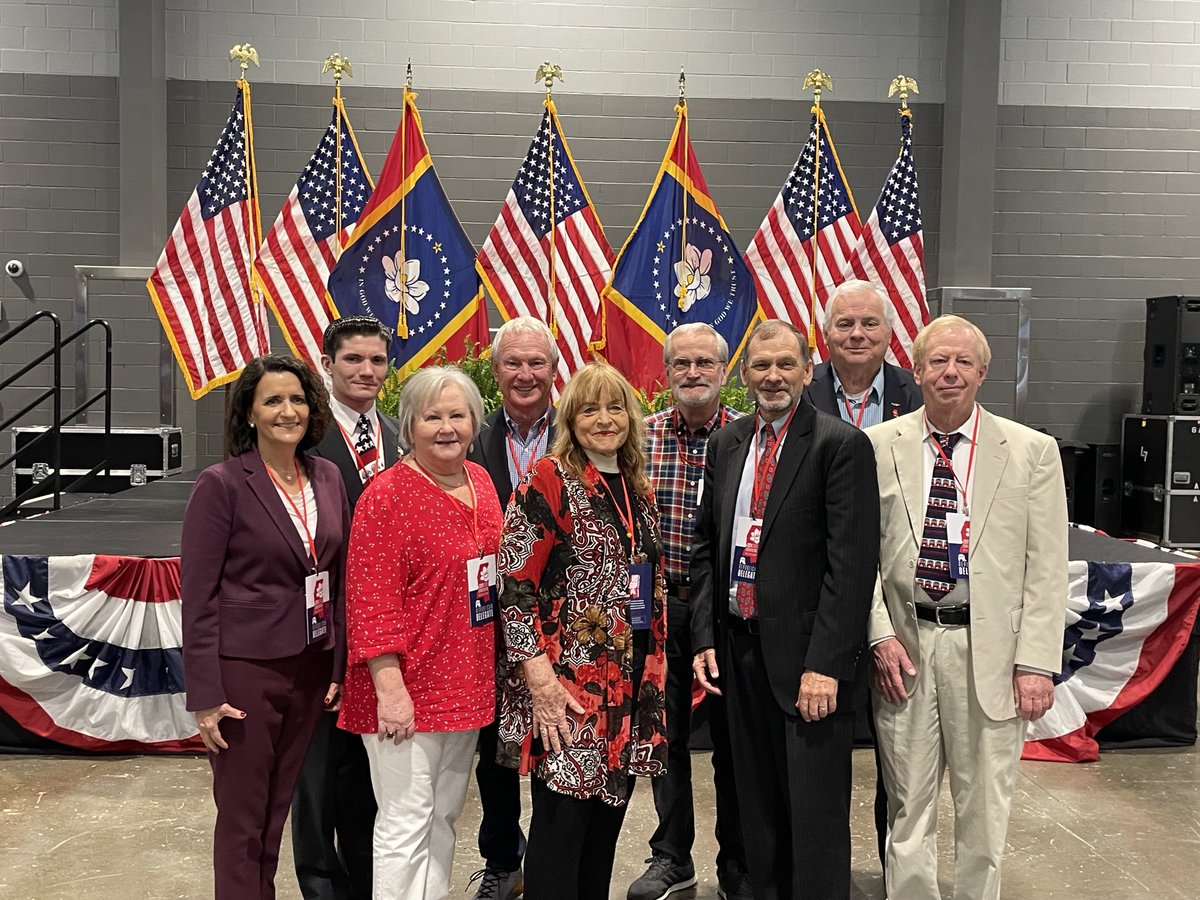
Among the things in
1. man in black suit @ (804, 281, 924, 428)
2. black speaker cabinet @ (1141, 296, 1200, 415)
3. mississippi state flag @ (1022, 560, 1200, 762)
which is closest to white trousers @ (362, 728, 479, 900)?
man in black suit @ (804, 281, 924, 428)

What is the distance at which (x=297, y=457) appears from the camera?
8.54 ft

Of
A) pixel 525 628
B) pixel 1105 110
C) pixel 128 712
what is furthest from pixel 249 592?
pixel 1105 110

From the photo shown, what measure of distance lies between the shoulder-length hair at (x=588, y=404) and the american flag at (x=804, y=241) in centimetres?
453

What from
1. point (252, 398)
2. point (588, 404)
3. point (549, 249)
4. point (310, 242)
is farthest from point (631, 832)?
point (310, 242)

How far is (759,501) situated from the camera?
2684mm

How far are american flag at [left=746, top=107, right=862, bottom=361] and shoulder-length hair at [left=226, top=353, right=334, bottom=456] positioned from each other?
465 cm

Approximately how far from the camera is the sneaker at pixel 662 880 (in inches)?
125

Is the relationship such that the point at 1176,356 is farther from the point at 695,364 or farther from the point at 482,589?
the point at 482,589

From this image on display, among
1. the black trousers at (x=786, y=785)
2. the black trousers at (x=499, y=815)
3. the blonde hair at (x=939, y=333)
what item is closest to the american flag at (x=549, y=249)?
the black trousers at (x=499, y=815)

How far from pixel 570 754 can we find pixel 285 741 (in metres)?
0.65

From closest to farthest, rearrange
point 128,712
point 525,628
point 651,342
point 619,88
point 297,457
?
1. point 525,628
2. point 297,457
3. point 128,712
4. point 651,342
5. point 619,88

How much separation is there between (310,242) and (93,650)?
3.54 metres

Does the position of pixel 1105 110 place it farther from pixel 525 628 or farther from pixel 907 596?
pixel 525 628

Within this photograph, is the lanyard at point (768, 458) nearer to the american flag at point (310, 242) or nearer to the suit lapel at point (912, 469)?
the suit lapel at point (912, 469)
